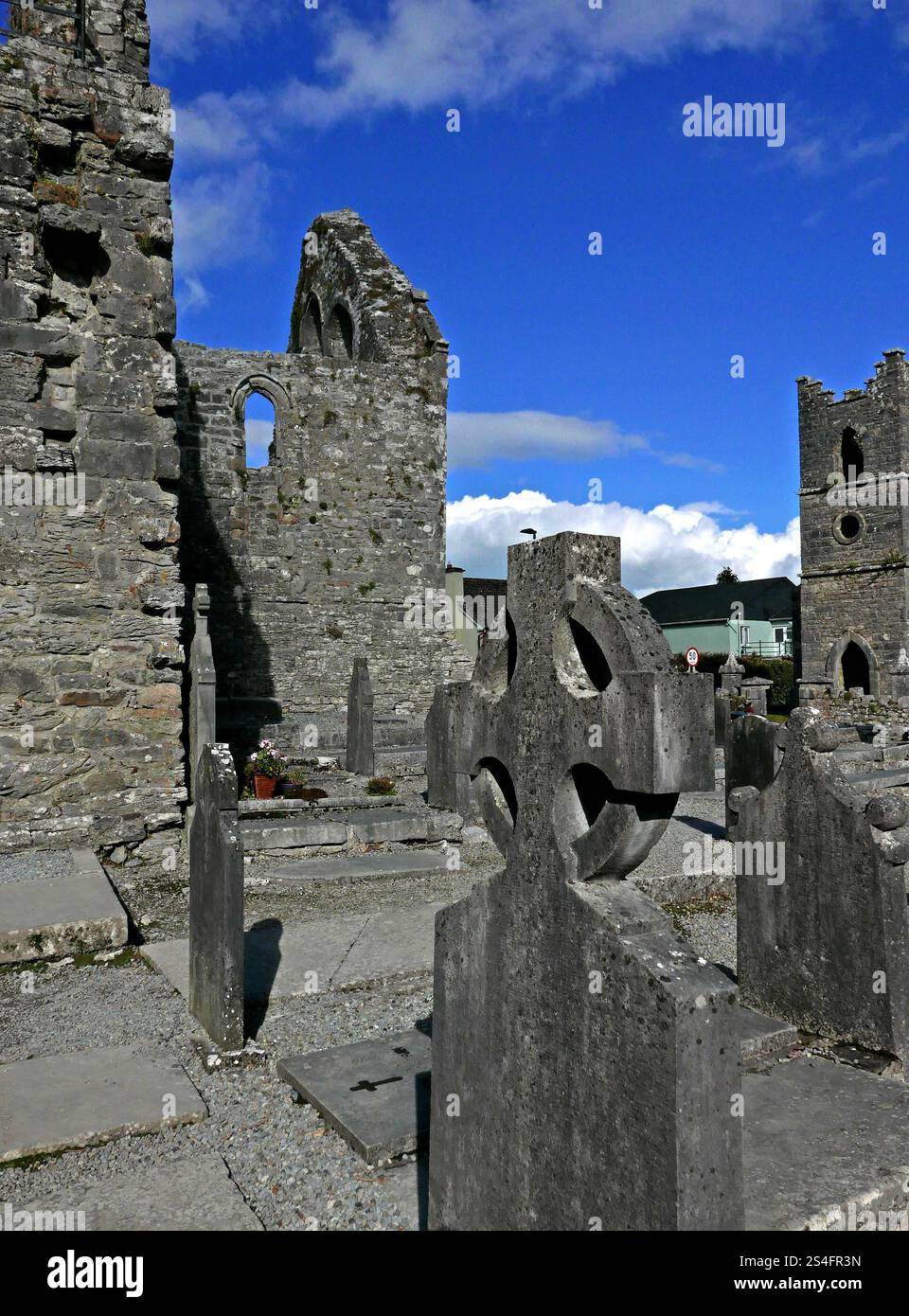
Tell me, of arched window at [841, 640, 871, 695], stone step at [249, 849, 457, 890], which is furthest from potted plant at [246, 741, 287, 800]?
arched window at [841, 640, 871, 695]

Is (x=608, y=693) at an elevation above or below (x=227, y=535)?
below

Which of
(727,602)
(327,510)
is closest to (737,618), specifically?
(727,602)

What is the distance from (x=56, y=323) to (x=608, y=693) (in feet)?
26.5

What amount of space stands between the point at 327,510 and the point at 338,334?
5148 mm

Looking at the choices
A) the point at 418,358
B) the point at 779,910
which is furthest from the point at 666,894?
the point at 418,358

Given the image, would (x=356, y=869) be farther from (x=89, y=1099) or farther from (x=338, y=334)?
(x=338, y=334)

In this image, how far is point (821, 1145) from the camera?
307 centimetres

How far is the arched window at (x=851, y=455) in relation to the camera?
111 ft

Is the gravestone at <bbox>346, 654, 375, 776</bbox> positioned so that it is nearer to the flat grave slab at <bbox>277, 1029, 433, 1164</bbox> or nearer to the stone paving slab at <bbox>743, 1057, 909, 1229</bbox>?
the flat grave slab at <bbox>277, 1029, 433, 1164</bbox>

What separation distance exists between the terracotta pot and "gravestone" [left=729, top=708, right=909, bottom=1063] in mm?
6735

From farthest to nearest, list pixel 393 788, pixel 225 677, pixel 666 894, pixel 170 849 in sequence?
pixel 225 677 < pixel 393 788 < pixel 170 849 < pixel 666 894

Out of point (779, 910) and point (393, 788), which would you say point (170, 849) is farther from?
point (779, 910)
